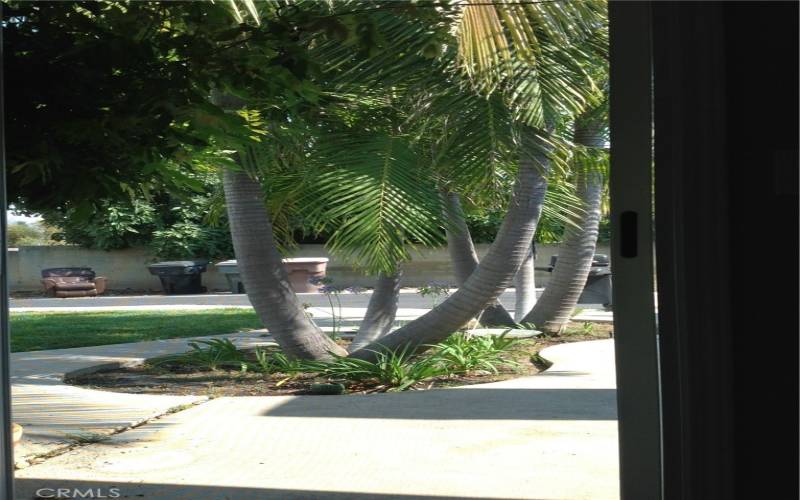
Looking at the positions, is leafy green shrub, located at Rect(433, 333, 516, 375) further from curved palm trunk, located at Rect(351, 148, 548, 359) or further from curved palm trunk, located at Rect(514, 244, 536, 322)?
curved palm trunk, located at Rect(514, 244, 536, 322)

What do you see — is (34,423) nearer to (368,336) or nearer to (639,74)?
(368,336)

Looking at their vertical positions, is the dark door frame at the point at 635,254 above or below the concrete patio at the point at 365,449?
above

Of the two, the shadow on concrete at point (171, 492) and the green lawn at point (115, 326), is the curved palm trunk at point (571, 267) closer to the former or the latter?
the green lawn at point (115, 326)

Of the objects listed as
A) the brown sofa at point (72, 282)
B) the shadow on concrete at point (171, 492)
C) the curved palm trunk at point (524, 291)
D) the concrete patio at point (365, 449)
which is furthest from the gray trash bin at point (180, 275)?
the shadow on concrete at point (171, 492)

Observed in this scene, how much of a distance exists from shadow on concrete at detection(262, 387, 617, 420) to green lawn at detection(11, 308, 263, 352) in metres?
3.78

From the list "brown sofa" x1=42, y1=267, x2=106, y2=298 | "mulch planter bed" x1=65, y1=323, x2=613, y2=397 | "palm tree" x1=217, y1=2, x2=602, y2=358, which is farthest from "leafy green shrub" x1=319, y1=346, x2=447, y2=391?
"brown sofa" x1=42, y1=267, x2=106, y2=298

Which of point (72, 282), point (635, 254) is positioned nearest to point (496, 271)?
point (635, 254)

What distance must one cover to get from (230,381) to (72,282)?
9248 mm

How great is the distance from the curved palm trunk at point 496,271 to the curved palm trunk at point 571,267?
50.5 inches

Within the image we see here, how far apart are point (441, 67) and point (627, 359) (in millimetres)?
3467

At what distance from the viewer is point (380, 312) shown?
21.1ft

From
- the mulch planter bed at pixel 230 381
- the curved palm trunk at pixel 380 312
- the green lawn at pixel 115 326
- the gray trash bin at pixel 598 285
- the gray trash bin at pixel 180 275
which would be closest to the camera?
the mulch planter bed at pixel 230 381

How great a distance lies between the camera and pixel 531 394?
454 centimetres

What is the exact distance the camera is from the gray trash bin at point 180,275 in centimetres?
1324
